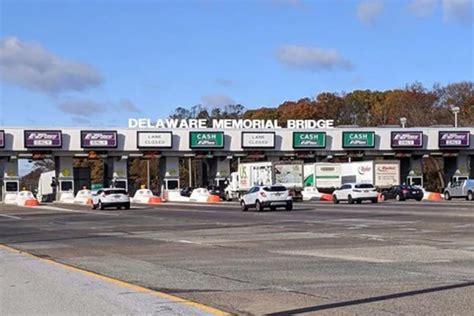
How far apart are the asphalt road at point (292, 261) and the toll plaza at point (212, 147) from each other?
4586 cm

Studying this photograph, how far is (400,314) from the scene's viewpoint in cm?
981

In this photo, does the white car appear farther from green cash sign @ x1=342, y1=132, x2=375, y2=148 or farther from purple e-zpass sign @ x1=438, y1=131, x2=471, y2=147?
purple e-zpass sign @ x1=438, y1=131, x2=471, y2=147

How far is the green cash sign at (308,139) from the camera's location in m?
81.7

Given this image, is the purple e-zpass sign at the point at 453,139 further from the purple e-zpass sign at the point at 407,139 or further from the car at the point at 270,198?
the car at the point at 270,198

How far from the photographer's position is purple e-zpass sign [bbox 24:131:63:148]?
75.6 m

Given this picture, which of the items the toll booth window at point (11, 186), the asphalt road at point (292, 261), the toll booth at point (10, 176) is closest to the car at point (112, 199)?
the asphalt road at point (292, 261)

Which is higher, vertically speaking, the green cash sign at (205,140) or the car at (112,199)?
the green cash sign at (205,140)

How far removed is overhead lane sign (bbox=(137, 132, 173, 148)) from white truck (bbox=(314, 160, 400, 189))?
16738 mm

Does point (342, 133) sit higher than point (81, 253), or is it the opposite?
point (342, 133)

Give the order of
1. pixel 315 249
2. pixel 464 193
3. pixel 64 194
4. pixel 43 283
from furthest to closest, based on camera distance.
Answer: pixel 64 194 → pixel 464 193 → pixel 315 249 → pixel 43 283

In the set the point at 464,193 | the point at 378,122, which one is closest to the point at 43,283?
the point at 464,193

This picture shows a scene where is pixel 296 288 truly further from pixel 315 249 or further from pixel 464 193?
pixel 464 193

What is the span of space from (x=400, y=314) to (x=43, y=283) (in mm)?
6702

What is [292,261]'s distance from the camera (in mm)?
16875
